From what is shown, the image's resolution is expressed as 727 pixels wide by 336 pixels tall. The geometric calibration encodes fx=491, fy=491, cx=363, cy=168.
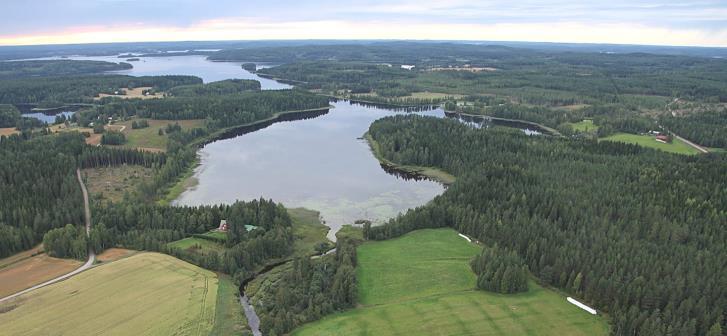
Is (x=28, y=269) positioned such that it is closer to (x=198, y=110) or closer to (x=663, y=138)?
(x=198, y=110)

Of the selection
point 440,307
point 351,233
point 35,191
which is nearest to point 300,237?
point 351,233

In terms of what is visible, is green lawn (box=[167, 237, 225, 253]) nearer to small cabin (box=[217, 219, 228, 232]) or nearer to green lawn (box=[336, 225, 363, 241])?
small cabin (box=[217, 219, 228, 232])

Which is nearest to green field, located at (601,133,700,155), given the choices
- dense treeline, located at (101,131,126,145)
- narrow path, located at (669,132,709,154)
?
narrow path, located at (669,132,709,154)

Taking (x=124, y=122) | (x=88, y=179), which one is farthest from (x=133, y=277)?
(x=124, y=122)

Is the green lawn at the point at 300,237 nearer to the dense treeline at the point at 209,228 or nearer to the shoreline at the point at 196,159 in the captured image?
the dense treeline at the point at 209,228

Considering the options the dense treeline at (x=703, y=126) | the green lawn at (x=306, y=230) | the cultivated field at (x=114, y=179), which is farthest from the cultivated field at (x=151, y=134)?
the dense treeline at (x=703, y=126)

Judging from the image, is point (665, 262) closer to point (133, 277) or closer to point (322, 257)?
point (322, 257)
